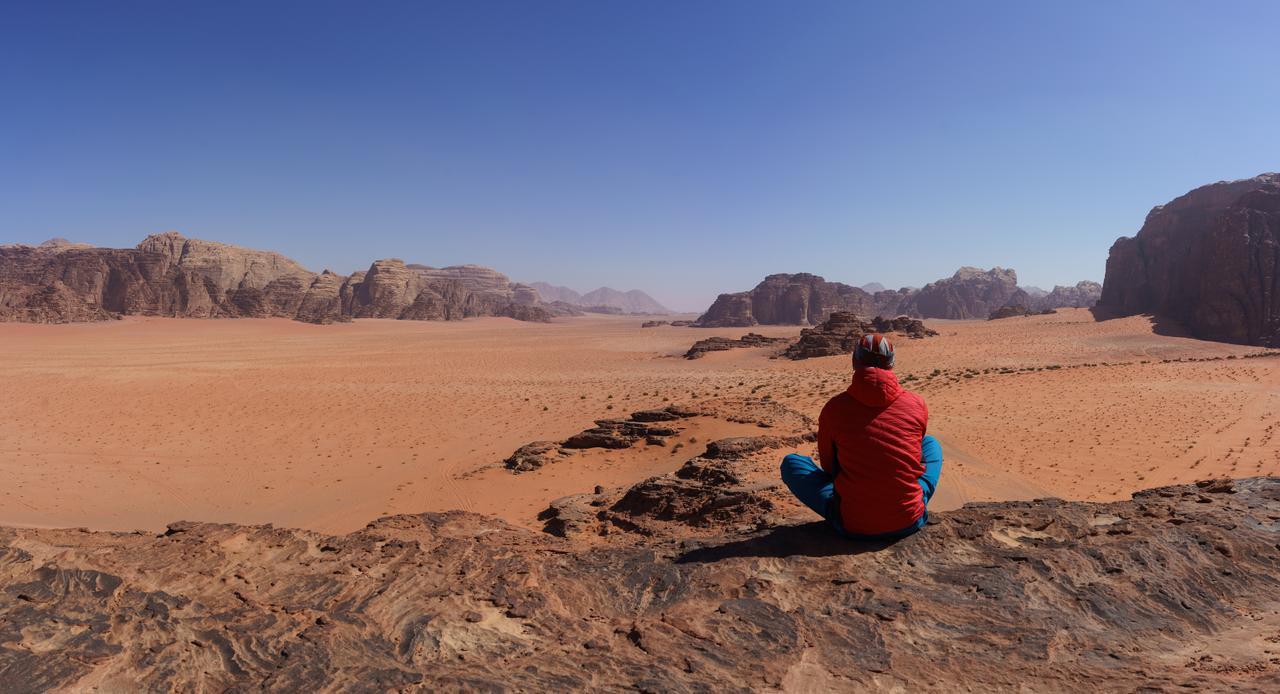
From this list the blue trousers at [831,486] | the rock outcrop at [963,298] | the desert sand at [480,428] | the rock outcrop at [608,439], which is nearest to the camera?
the blue trousers at [831,486]

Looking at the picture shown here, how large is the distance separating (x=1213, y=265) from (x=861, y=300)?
5858 centimetres

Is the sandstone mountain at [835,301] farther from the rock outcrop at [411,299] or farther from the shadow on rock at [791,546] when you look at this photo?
the shadow on rock at [791,546]

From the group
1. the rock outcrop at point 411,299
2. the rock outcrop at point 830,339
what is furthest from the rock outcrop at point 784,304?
the rock outcrop at point 830,339

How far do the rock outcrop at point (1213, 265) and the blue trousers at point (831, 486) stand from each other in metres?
43.4

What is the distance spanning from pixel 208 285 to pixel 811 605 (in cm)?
Answer: 9131

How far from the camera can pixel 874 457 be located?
3.53 meters

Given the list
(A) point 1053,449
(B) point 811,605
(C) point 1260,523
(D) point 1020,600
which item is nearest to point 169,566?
(B) point 811,605

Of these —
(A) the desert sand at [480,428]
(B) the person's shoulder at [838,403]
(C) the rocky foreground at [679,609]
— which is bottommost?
(A) the desert sand at [480,428]

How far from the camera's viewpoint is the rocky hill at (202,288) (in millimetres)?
64188

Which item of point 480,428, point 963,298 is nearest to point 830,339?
point 480,428

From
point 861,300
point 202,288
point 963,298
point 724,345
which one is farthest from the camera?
point 963,298

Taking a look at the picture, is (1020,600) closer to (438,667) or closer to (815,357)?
(438,667)

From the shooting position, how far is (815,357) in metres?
31.7

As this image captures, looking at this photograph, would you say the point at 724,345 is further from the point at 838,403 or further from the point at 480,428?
the point at 838,403
